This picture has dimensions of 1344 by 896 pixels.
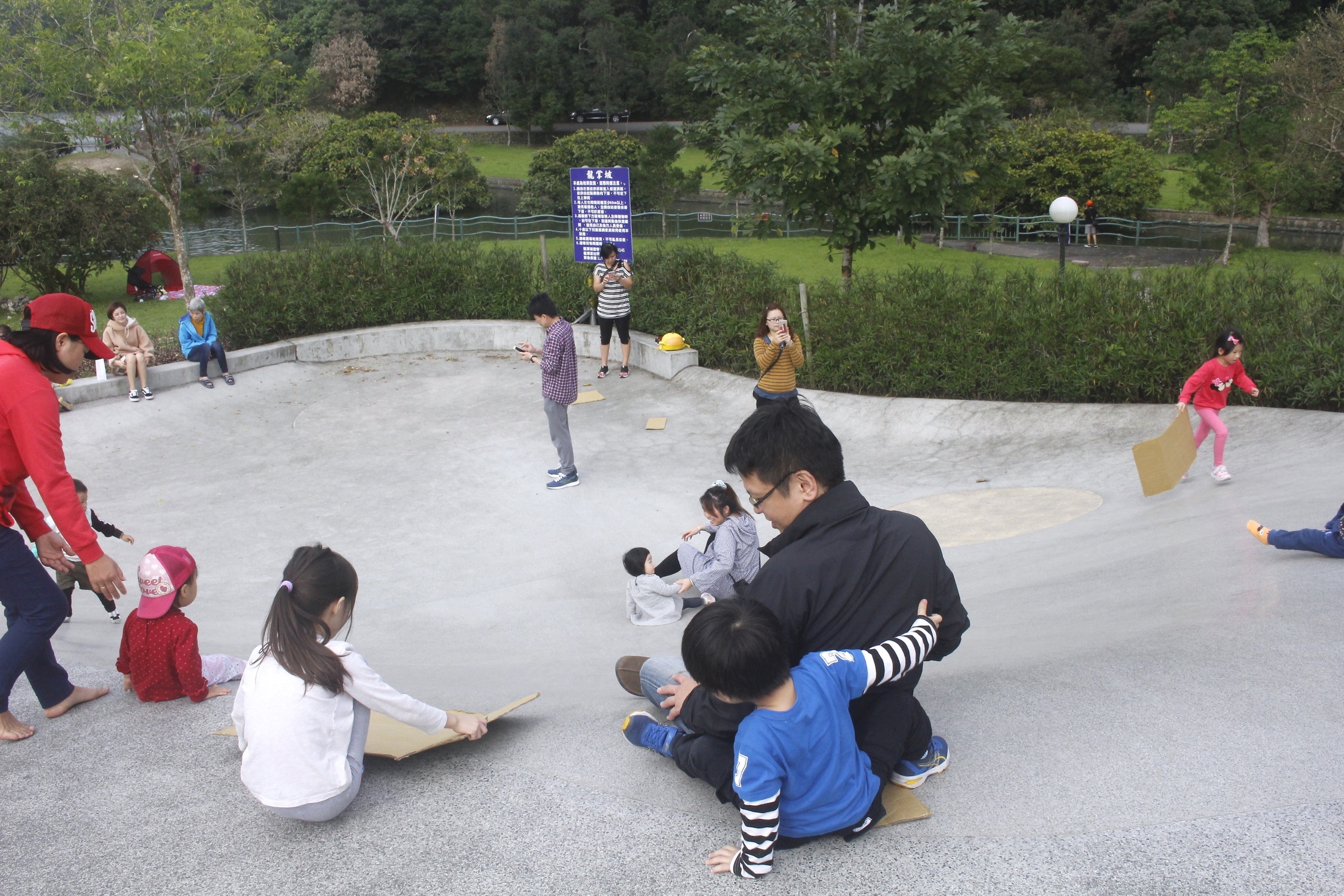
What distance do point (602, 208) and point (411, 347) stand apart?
354 centimetres

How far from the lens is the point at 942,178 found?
11.2m

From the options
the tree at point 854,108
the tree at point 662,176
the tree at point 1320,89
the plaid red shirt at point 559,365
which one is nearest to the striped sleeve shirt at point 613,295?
the tree at point 854,108

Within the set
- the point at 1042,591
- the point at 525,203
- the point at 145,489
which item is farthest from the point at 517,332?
the point at 525,203

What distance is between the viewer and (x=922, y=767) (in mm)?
3373

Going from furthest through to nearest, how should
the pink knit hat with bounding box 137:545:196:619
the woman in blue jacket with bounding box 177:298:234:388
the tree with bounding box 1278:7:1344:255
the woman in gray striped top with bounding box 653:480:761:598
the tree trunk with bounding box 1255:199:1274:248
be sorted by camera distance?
the tree trunk with bounding box 1255:199:1274:248 < the tree with bounding box 1278:7:1344:255 < the woman in blue jacket with bounding box 177:298:234:388 < the woman in gray striped top with bounding box 653:480:761:598 < the pink knit hat with bounding box 137:545:196:619

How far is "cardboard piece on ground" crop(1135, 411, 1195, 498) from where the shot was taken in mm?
7172

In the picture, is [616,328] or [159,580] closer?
[159,580]

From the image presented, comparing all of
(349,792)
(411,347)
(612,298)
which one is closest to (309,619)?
(349,792)

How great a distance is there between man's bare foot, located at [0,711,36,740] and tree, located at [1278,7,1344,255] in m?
27.1

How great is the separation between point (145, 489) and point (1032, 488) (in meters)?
8.02

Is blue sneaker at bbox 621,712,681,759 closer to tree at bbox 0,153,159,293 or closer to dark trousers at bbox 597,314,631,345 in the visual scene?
dark trousers at bbox 597,314,631,345

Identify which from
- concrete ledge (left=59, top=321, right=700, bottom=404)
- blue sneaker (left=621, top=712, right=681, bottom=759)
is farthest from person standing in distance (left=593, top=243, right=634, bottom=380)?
blue sneaker (left=621, top=712, right=681, bottom=759)

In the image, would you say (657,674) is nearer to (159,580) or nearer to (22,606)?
(159,580)

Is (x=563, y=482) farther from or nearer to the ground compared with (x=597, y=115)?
nearer to the ground
